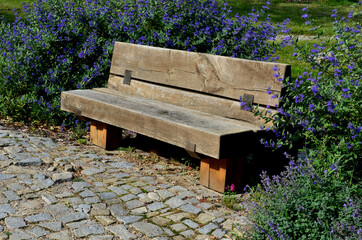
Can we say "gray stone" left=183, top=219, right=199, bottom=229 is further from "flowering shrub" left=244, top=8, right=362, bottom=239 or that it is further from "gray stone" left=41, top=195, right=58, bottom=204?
"gray stone" left=41, top=195, right=58, bottom=204

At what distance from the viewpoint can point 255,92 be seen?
14.2ft

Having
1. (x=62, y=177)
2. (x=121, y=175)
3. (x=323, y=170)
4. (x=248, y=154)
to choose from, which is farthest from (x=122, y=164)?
(x=323, y=170)

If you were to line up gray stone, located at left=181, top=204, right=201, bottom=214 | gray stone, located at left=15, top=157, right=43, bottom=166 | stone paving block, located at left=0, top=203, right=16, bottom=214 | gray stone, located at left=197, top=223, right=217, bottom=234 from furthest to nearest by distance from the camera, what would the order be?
gray stone, located at left=15, top=157, right=43, bottom=166, gray stone, located at left=181, top=204, right=201, bottom=214, stone paving block, located at left=0, top=203, right=16, bottom=214, gray stone, located at left=197, top=223, right=217, bottom=234

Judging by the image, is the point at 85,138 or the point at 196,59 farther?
the point at 85,138

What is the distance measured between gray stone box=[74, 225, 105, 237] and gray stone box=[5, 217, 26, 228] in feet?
1.34

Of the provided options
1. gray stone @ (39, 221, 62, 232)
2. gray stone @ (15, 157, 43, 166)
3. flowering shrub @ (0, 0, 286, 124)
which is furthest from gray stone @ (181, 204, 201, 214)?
flowering shrub @ (0, 0, 286, 124)

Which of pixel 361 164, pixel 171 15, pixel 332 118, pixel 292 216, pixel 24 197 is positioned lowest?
pixel 24 197

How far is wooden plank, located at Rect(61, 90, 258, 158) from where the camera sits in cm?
387

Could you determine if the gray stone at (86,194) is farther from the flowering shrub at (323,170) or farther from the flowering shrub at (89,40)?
the flowering shrub at (89,40)

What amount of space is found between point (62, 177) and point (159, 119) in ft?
3.36

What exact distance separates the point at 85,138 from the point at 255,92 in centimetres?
235

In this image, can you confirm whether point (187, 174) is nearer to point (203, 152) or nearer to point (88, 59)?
point (203, 152)

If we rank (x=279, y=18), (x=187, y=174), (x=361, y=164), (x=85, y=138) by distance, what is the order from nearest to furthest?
(x=361, y=164) → (x=187, y=174) → (x=85, y=138) → (x=279, y=18)

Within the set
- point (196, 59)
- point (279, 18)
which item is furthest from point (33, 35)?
point (279, 18)
